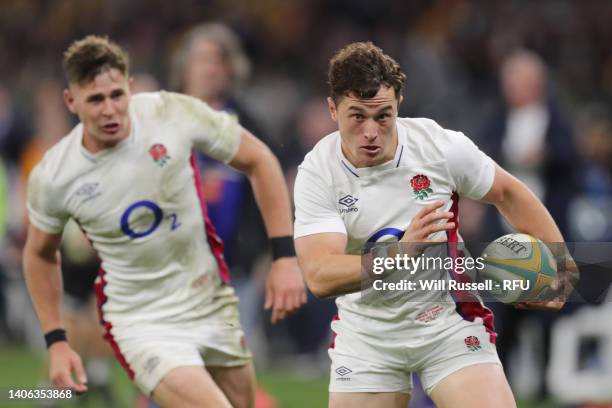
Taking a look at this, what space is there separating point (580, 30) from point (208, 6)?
442cm

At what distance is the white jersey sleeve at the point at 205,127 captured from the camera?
20.5ft

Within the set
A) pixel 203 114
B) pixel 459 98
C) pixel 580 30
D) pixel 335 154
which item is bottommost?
pixel 335 154

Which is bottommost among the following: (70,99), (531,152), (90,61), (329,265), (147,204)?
(329,265)

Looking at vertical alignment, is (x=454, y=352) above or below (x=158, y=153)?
below

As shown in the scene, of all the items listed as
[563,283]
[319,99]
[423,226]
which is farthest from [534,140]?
[423,226]

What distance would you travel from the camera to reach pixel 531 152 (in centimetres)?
957

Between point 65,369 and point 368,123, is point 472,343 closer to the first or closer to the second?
point 368,123

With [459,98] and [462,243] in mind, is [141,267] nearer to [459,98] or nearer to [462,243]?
[462,243]

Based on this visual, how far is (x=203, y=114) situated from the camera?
20.6 feet

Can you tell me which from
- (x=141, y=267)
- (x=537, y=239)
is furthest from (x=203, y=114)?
(x=537, y=239)

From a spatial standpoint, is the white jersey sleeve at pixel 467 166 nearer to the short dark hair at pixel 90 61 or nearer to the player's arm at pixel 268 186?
the player's arm at pixel 268 186

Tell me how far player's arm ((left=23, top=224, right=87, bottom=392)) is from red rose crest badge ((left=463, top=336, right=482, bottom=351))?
1.96 m

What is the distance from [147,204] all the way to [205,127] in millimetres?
487

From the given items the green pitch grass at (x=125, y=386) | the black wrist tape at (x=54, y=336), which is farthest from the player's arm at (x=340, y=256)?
the green pitch grass at (x=125, y=386)
